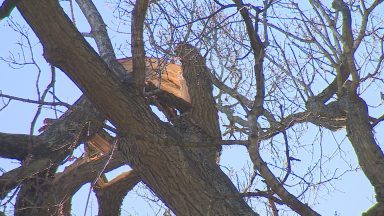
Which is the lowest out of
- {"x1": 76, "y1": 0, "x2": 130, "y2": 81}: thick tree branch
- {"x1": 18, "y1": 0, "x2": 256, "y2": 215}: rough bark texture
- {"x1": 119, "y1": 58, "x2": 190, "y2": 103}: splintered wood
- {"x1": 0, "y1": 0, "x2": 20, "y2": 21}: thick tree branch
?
{"x1": 18, "y1": 0, "x2": 256, "y2": 215}: rough bark texture

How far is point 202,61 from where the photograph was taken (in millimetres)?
6055

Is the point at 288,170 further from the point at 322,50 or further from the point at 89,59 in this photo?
the point at 322,50

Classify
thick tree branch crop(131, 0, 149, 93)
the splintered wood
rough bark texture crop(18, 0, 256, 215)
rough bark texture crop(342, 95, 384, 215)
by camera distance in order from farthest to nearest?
1. the splintered wood
2. rough bark texture crop(342, 95, 384, 215)
3. thick tree branch crop(131, 0, 149, 93)
4. rough bark texture crop(18, 0, 256, 215)

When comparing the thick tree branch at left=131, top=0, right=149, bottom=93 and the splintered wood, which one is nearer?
the thick tree branch at left=131, top=0, right=149, bottom=93

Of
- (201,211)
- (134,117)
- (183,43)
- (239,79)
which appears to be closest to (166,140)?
(134,117)

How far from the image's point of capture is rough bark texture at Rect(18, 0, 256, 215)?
415 centimetres

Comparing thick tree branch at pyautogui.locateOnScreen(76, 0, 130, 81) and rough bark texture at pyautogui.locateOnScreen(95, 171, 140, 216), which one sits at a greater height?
thick tree branch at pyautogui.locateOnScreen(76, 0, 130, 81)

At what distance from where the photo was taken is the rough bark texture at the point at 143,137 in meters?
4.15

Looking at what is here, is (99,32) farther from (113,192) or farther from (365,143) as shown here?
(365,143)

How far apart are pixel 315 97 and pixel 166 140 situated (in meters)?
2.21

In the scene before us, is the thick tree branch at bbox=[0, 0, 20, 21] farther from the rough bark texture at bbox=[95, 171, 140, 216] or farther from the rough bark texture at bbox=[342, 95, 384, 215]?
the rough bark texture at bbox=[95, 171, 140, 216]

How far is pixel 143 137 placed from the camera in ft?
14.2

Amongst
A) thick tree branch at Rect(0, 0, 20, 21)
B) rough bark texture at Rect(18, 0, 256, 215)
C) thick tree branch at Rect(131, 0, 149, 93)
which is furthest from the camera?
thick tree branch at Rect(131, 0, 149, 93)

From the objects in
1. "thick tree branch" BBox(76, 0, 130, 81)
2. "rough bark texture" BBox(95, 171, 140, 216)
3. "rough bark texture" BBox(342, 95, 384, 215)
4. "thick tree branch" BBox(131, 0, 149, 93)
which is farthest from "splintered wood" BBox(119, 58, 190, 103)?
"rough bark texture" BBox(342, 95, 384, 215)
